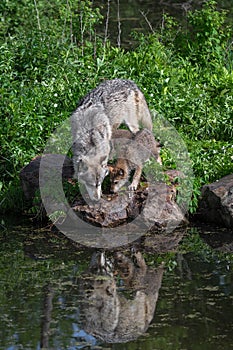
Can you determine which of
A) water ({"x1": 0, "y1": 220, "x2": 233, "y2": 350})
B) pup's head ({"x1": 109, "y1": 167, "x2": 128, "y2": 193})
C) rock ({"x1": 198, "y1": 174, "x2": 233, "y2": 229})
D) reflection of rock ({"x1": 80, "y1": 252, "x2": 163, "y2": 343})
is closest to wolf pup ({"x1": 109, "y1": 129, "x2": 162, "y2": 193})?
pup's head ({"x1": 109, "y1": 167, "x2": 128, "y2": 193})

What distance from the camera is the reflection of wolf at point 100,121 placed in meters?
8.13

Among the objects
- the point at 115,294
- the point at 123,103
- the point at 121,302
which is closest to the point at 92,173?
the point at 123,103

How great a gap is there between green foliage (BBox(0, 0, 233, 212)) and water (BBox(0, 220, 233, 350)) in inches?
39.1

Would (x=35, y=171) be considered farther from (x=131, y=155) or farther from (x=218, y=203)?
(x=218, y=203)

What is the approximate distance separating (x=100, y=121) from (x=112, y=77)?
1.69 meters

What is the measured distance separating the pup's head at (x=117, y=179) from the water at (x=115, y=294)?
28.1 inches

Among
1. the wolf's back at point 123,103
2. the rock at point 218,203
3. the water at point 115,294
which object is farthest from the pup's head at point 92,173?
the rock at point 218,203

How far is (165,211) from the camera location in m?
8.29

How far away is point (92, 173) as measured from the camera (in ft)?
26.5

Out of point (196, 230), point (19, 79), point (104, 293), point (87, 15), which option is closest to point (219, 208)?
point (196, 230)

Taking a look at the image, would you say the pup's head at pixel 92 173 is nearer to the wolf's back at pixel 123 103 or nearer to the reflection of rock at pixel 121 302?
the wolf's back at pixel 123 103

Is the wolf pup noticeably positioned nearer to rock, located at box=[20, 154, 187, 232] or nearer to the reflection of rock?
rock, located at box=[20, 154, 187, 232]

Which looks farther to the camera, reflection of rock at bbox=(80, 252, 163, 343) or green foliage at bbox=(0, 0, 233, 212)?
green foliage at bbox=(0, 0, 233, 212)

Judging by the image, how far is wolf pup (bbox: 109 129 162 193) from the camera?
8398mm
